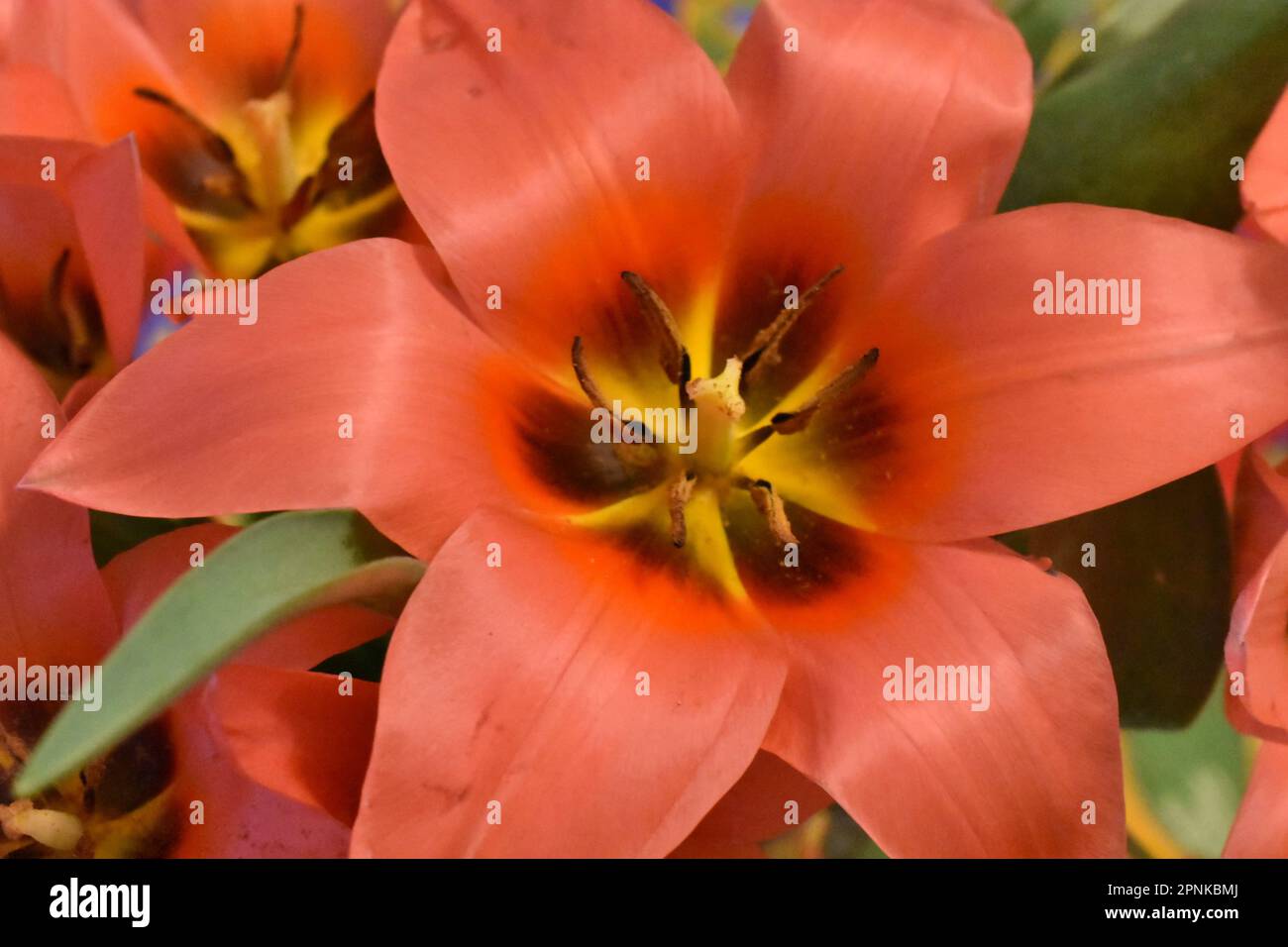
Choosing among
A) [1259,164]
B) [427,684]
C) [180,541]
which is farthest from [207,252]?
[1259,164]

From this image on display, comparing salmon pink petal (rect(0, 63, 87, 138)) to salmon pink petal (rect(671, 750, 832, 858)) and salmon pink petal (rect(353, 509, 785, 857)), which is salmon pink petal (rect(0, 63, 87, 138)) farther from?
salmon pink petal (rect(671, 750, 832, 858))

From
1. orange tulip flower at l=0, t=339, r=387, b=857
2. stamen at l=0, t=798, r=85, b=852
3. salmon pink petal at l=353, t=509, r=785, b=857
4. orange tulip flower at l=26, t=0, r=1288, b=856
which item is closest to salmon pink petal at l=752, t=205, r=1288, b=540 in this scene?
orange tulip flower at l=26, t=0, r=1288, b=856

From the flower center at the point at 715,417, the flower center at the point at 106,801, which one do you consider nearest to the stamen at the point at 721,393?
the flower center at the point at 715,417

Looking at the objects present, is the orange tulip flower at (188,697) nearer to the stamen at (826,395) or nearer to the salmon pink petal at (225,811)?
the salmon pink petal at (225,811)

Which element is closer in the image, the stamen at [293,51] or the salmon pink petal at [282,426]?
the salmon pink petal at [282,426]

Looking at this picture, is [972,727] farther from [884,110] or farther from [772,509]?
[884,110]

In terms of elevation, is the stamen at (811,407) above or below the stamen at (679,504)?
above

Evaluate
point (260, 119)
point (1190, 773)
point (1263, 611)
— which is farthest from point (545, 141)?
point (1190, 773)
